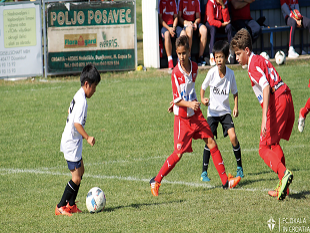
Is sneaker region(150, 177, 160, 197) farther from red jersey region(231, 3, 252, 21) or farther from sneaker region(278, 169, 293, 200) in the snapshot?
red jersey region(231, 3, 252, 21)

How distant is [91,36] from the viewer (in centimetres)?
1395

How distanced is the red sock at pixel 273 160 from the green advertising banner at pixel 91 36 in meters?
9.47

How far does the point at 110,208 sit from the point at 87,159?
261 cm

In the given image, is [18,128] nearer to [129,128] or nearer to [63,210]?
[129,128]

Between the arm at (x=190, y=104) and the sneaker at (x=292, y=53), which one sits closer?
the arm at (x=190, y=104)

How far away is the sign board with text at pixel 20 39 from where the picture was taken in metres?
13.5

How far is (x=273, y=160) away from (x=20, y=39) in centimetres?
1039

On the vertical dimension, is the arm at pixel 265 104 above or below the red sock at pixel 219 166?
above

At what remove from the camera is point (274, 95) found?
524 cm

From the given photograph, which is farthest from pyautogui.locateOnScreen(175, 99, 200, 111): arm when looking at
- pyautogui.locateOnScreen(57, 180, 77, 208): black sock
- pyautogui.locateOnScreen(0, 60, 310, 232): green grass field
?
pyautogui.locateOnScreen(57, 180, 77, 208): black sock

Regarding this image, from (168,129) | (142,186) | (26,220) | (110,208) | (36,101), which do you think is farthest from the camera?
(36,101)

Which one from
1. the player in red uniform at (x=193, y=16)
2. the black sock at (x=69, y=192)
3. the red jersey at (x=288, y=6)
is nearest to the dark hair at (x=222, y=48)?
the black sock at (x=69, y=192)

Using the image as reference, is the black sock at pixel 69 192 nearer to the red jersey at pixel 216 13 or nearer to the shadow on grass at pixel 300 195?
the shadow on grass at pixel 300 195

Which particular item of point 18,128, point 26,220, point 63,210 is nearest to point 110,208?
point 63,210
